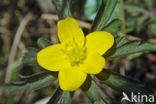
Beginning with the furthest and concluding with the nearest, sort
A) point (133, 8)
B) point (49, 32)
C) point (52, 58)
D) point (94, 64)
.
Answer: point (49, 32) < point (133, 8) < point (52, 58) < point (94, 64)

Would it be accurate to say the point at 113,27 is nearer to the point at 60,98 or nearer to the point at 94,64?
the point at 94,64

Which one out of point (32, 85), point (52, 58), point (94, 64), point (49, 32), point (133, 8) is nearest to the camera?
point (94, 64)

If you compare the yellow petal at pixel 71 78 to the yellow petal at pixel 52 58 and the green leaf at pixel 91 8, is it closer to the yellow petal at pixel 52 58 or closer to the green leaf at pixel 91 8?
the yellow petal at pixel 52 58

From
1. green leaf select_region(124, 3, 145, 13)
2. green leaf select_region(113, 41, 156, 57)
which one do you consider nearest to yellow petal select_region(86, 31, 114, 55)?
green leaf select_region(113, 41, 156, 57)

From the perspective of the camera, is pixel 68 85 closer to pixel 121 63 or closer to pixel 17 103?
pixel 121 63

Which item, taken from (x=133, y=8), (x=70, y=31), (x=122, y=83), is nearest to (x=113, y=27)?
(x=70, y=31)

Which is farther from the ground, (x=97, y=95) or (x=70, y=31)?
(x=70, y=31)

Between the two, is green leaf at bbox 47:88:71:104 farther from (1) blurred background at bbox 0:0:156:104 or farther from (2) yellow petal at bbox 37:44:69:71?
(1) blurred background at bbox 0:0:156:104

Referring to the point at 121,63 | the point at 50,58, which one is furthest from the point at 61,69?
the point at 121,63
